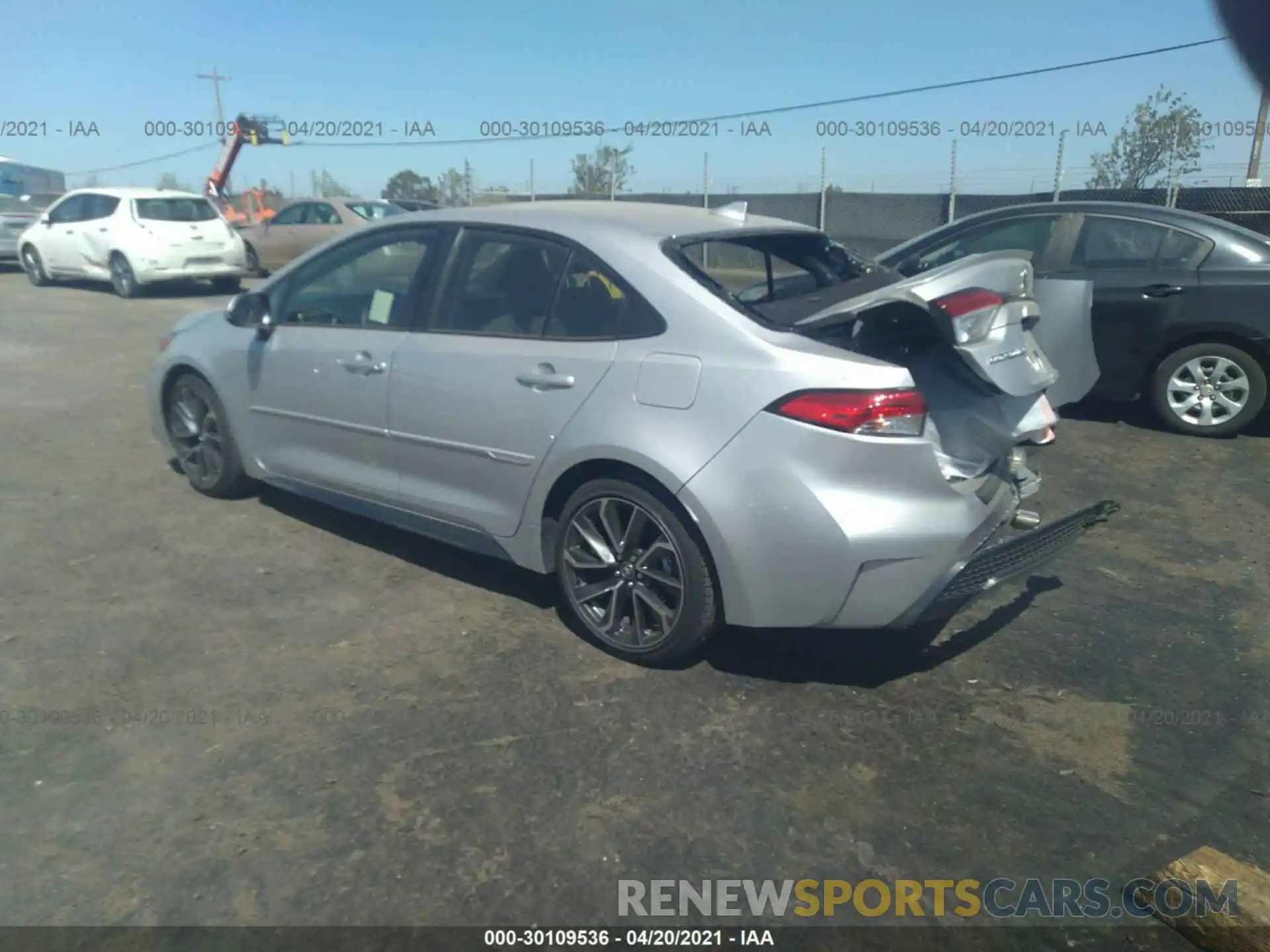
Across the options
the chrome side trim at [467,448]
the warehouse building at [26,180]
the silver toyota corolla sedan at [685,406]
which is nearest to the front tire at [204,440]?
the silver toyota corolla sedan at [685,406]

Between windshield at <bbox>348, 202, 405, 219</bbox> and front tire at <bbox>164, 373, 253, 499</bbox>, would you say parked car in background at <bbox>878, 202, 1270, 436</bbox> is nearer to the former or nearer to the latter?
front tire at <bbox>164, 373, 253, 499</bbox>

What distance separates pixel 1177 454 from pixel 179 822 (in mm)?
6281

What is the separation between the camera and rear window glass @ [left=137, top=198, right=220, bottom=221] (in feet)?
49.3

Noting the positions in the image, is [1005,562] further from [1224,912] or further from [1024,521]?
[1224,912]

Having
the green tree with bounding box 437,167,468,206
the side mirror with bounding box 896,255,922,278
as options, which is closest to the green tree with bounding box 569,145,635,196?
the green tree with bounding box 437,167,468,206

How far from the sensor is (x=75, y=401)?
26.6ft

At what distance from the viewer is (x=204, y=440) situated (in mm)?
5629

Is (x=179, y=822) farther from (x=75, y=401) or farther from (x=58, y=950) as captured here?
(x=75, y=401)

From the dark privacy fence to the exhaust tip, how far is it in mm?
11323

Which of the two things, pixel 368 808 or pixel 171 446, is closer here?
pixel 368 808

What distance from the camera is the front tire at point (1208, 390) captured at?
270 inches

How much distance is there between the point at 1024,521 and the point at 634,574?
1.59 m

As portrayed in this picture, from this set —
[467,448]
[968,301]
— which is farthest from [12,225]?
[968,301]

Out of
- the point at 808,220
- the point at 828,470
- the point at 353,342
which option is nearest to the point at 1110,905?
the point at 828,470
